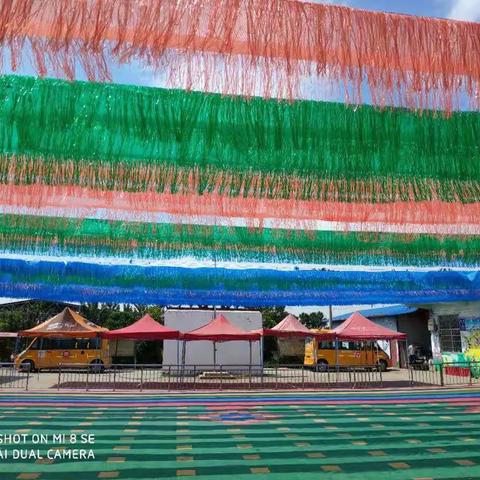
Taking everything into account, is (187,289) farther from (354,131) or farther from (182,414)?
(354,131)

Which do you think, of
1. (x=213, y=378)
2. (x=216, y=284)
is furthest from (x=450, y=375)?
(x=216, y=284)

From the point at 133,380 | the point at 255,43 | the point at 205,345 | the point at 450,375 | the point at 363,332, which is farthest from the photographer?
the point at 205,345

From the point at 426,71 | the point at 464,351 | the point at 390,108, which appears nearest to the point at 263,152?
the point at 390,108

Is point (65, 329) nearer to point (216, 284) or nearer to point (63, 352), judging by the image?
point (63, 352)

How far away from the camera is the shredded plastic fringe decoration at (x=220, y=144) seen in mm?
3904

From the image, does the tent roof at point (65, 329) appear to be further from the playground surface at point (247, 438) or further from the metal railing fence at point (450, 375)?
the metal railing fence at point (450, 375)

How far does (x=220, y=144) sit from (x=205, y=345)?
16.3 meters

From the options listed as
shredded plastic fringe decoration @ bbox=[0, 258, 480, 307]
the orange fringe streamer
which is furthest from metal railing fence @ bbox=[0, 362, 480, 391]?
the orange fringe streamer

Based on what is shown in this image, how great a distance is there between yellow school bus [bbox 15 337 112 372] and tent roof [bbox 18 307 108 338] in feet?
12.3

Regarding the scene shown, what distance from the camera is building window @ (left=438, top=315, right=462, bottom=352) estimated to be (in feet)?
68.6

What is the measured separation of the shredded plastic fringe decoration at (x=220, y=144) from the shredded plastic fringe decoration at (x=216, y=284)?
4.94 m

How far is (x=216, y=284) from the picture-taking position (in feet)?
35.0

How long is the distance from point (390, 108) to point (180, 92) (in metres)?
1.66

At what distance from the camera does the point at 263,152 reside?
179 inches
